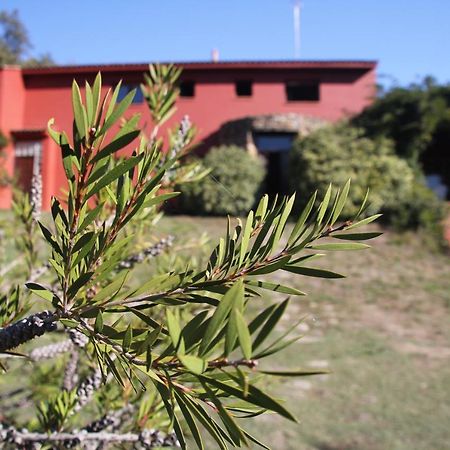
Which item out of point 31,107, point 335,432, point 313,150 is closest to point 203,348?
point 335,432

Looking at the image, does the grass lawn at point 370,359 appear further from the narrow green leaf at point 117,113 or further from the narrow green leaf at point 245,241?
the narrow green leaf at point 117,113

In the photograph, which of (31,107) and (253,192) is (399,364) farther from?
(31,107)

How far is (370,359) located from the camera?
22.6ft

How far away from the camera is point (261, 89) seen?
19.3 m

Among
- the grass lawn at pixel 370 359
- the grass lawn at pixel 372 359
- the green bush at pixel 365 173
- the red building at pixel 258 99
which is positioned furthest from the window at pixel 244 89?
the grass lawn at pixel 370 359

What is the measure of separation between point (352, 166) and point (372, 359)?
9740 mm

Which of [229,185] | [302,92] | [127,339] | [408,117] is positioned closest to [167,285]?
[127,339]

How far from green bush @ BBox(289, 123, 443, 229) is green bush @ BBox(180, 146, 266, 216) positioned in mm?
1217

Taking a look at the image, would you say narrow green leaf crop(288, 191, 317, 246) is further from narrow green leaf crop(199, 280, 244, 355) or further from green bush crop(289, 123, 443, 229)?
green bush crop(289, 123, 443, 229)

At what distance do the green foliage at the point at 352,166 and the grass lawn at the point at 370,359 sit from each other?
2578 mm

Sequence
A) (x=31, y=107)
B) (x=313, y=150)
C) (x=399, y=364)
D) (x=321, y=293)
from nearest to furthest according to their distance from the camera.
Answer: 1. (x=399, y=364)
2. (x=321, y=293)
3. (x=313, y=150)
4. (x=31, y=107)

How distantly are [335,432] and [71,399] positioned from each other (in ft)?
13.5

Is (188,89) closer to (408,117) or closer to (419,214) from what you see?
(408,117)

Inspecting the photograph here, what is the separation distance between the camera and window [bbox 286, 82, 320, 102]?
64.3 feet
